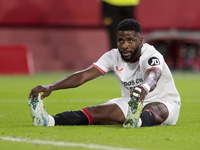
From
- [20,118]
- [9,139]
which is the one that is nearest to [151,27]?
[20,118]

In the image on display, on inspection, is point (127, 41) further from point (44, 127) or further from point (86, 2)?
point (86, 2)

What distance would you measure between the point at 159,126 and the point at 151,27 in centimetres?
1928

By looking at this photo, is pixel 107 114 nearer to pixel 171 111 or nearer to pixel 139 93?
pixel 171 111

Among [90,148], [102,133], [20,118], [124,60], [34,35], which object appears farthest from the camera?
[34,35]

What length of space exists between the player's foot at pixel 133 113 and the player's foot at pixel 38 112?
2.86 ft

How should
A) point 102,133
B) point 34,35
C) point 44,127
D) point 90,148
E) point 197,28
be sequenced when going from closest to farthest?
1. point 90,148
2. point 102,133
3. point 44,127
4. point 34,35
5. point 197,28

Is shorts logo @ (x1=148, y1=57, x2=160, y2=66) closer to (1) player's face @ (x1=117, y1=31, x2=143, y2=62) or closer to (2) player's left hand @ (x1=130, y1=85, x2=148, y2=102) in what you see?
(1) player's face @ (x1=117, y1=31, x2=143, y2=62)

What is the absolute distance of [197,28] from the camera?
81.0ft

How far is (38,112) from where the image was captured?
A: 16.0 feet

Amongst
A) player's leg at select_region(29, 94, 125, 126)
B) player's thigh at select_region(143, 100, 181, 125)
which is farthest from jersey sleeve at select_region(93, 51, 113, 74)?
player's thigh at select_region(143, 100, 181, 125)

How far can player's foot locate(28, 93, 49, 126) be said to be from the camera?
4887 millimetres

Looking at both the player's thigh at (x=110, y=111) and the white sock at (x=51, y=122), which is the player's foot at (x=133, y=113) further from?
the white sock at (x=51, y=122)

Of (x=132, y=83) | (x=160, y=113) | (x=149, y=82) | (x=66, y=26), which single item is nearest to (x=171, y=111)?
(x=160, y=113)

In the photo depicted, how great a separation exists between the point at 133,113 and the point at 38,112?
1013mm
